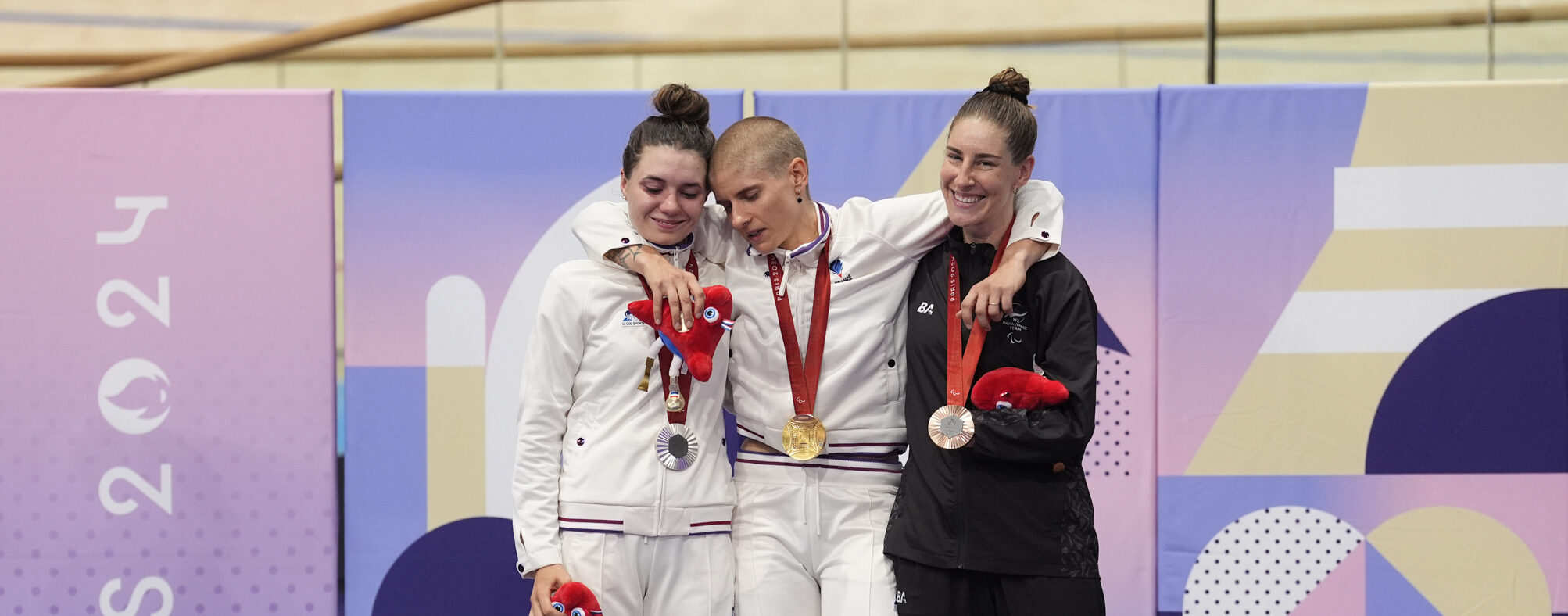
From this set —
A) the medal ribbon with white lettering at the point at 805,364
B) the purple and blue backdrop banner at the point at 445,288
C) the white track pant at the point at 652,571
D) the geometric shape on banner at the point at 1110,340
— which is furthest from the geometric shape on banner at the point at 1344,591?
the purple and blue backdrop banner at the point at 445,288

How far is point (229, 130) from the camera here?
3977 mm

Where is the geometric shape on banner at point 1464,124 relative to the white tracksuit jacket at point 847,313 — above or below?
above

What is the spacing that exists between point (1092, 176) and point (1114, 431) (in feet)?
2.91

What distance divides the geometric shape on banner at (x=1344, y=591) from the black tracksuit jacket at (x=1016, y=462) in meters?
1.83

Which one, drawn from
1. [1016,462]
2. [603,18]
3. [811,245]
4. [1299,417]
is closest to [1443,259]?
[1299,417]

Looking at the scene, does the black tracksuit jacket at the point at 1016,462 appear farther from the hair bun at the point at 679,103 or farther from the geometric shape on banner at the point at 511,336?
the geometric shape on banner at the point at 511,336

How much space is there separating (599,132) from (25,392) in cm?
216

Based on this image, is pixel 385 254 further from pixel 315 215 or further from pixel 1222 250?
pixel 1222 250

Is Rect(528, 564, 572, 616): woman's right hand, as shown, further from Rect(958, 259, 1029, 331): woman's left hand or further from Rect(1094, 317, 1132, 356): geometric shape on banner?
Rect(1094, 317, 1132, 356): geometric shape on banner

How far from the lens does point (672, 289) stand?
2.60 m

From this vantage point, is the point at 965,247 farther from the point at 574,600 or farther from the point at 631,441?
the point at 574,600

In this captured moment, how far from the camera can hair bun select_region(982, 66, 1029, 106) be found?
273cm

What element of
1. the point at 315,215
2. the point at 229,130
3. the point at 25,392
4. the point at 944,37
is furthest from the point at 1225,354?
the point at 25,392

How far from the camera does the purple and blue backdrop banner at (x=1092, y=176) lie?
4.01m
